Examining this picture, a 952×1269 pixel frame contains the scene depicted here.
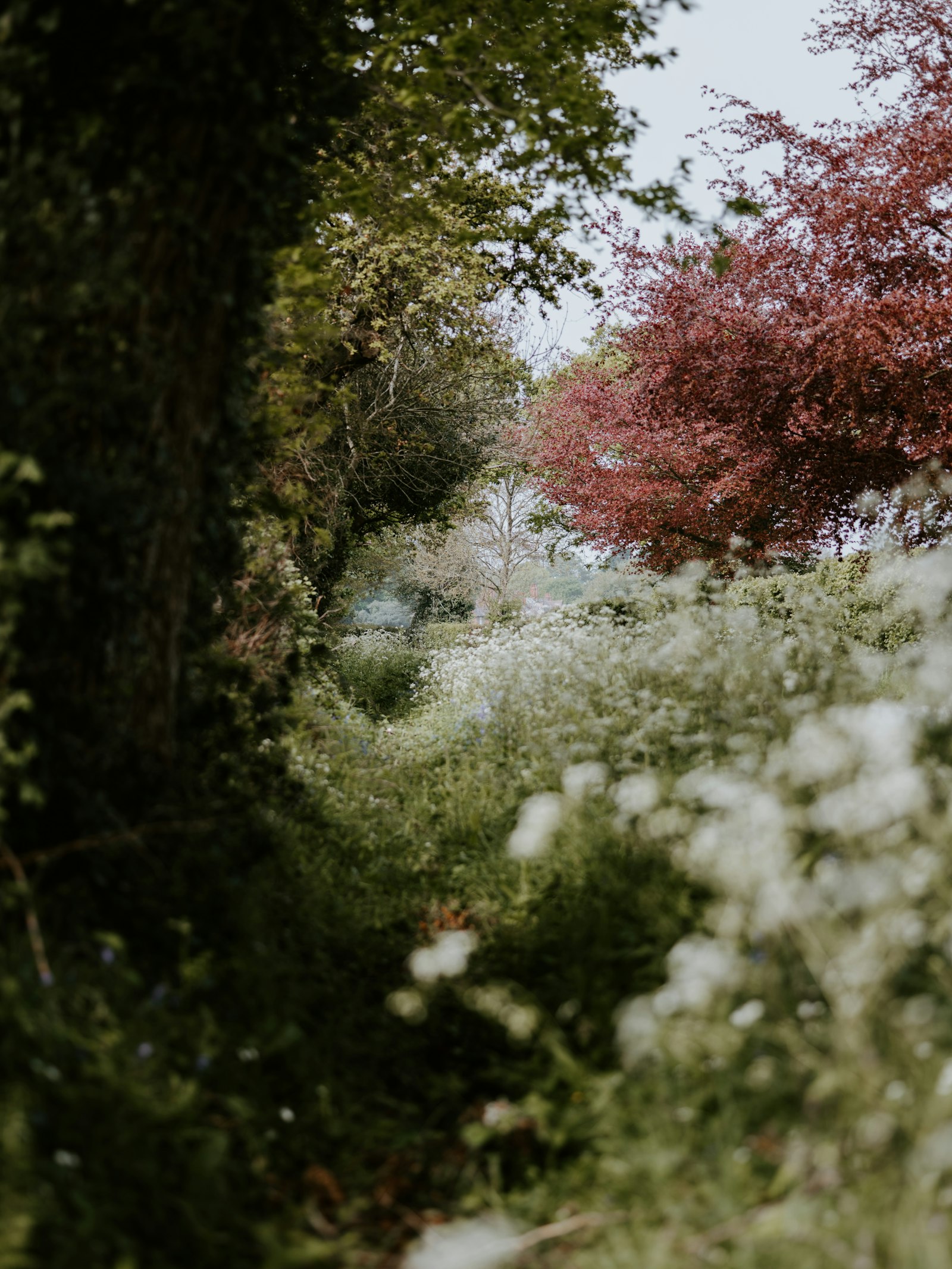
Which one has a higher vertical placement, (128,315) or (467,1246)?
(128,315)

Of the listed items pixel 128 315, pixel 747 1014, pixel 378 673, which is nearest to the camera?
pixel 747 1014

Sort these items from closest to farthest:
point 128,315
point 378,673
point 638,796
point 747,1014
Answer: point 747,1014
point 128,315
point 638,796
point 378,673

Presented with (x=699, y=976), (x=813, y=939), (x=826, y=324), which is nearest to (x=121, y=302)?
(x=699, y=976)

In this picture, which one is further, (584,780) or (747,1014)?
(584,780)

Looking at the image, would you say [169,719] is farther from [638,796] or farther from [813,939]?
[813,939]

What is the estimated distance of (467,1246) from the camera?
2.00 m

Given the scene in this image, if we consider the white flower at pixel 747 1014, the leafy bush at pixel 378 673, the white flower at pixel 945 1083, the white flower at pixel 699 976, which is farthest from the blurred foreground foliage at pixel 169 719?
the leafy bush at pixel 378 673

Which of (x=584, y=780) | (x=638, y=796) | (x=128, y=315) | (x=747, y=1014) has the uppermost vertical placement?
(x=128, y=315)

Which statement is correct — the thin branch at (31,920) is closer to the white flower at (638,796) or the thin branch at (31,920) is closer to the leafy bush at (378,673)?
the white flower at (638,796)

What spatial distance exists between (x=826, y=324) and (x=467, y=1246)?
8482 millimetres

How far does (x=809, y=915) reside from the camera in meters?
2.40

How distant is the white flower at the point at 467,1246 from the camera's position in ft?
6.22

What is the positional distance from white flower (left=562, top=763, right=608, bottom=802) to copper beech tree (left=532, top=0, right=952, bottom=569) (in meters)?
4.69

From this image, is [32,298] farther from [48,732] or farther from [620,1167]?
[620,1167]
